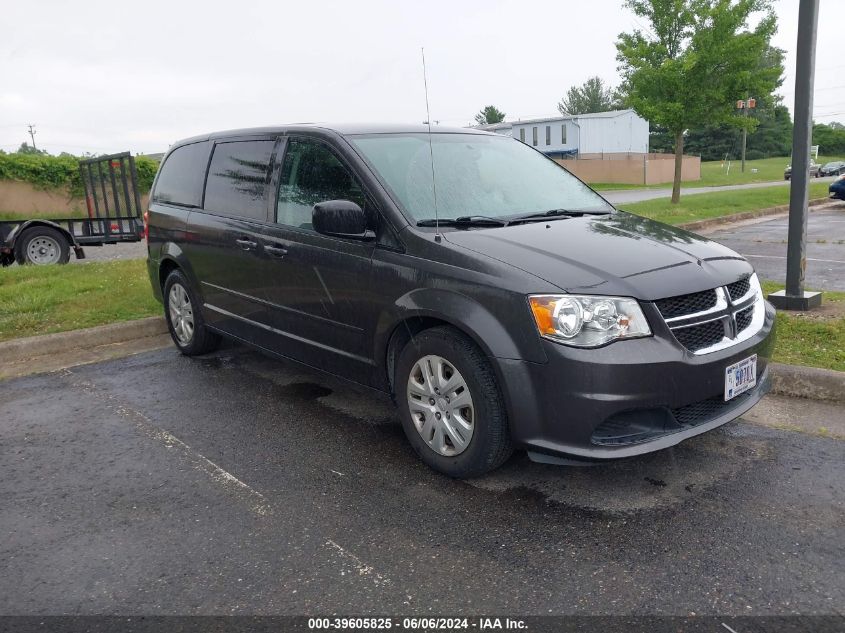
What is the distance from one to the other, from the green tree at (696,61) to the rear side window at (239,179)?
15.8 meters

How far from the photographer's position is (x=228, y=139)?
17.9 feet

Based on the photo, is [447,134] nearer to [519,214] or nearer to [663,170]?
[519,214]

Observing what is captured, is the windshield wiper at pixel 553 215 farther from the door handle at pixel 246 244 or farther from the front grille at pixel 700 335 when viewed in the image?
the door handle at pixel 246 244

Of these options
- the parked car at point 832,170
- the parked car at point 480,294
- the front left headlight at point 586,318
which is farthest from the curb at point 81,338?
the parked car at point 832,170

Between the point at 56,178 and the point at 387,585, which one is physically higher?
the point at 56,178

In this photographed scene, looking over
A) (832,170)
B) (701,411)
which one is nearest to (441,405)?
(701,411)

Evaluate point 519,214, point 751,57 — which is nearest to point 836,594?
point 519,214

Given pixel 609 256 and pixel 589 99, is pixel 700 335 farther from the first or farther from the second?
pixel 589 99

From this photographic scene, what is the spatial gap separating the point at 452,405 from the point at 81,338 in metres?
4.50

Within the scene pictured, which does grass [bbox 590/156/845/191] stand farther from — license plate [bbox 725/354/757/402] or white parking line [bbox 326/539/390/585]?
white parking line [bbox 326/539/390/585]

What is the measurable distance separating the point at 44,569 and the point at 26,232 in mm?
10748

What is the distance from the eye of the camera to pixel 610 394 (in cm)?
315

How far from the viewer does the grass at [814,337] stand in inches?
197

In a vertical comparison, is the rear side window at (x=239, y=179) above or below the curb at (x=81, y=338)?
above
